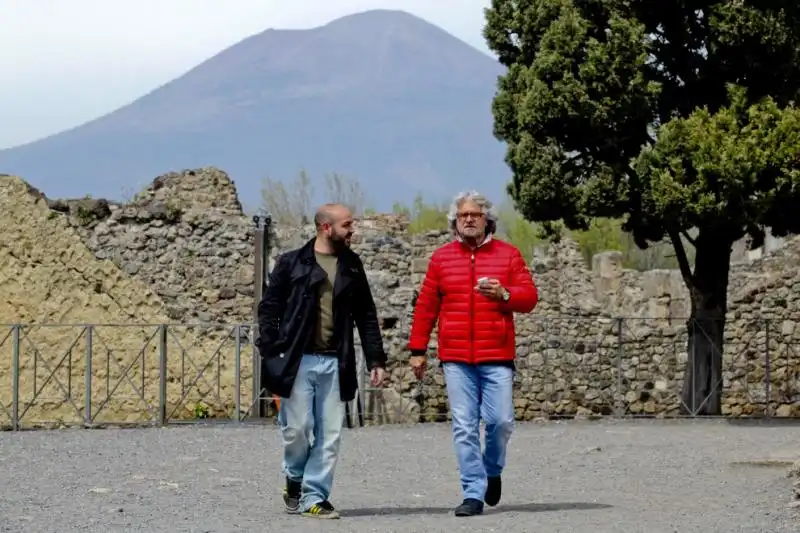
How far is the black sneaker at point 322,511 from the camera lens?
1092 centimetres

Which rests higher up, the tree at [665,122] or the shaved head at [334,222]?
the tree at [665,122]

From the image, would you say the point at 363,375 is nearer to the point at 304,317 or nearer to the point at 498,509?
the point at 498,509

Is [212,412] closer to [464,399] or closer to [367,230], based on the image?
[367,230]

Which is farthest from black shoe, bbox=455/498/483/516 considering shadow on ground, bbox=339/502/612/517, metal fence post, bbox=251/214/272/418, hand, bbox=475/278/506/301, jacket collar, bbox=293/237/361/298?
metal fence post, bbox=251/214/272/418

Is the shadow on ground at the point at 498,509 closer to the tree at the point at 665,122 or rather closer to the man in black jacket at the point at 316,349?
the man in black jacket at the point at 316,349

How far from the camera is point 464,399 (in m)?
11.2

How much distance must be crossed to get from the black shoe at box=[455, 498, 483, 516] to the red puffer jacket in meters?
0.93

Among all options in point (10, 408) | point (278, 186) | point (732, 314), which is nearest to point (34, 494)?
point (10, 408)

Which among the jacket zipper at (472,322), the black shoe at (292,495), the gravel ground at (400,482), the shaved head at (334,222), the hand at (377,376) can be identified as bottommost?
the gravel ground at (400,482)

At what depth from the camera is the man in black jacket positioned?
10.9 metres

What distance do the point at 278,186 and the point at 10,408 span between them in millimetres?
52668

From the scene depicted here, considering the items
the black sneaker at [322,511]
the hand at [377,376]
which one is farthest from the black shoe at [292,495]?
the hand at [377,376]

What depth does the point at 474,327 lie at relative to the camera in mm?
11164

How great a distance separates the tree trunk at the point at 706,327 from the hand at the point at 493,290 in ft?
41.0
